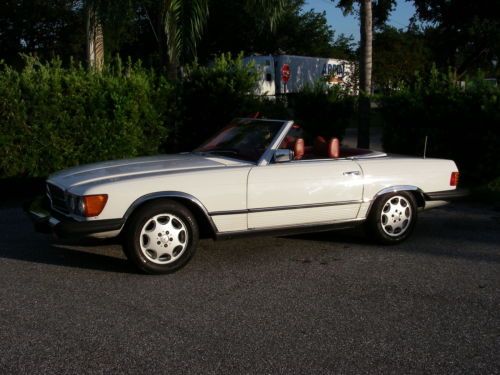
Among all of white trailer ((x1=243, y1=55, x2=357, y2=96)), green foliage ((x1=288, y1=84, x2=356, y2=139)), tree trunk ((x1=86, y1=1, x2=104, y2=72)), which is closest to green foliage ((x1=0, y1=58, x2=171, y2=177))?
tree trunk ((x1=86, y1=1, x2=104, y2=72))

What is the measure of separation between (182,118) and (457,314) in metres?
7.57

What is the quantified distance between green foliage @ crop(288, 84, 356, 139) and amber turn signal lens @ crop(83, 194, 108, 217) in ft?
25.6

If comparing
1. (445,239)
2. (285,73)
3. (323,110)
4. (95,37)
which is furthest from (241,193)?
(285,73)

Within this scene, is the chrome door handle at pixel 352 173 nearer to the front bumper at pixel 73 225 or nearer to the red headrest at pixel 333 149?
the red headrest at pixel 333 149

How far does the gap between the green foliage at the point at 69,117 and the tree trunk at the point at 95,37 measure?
30.5 inches

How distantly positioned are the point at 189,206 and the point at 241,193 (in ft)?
1.59

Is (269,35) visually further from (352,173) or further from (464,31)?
(352,173)

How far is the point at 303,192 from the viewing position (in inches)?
236

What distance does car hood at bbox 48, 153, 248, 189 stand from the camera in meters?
5.59

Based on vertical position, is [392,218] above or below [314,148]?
below

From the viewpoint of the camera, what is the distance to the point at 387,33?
43.5 meters

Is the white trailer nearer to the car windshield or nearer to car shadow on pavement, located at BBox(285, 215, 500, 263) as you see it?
car shadow on pavement, located at BBox(285, 215, 500, 263)

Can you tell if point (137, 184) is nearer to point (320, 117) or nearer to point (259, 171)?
point (259, 171)

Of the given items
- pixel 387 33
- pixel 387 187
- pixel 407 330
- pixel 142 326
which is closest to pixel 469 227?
pixel 387 187
